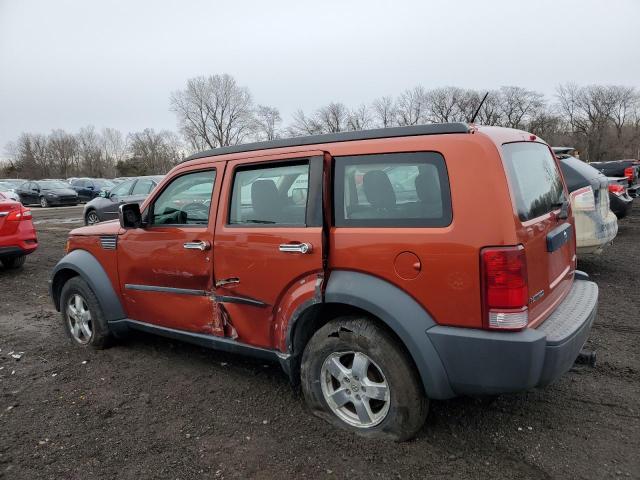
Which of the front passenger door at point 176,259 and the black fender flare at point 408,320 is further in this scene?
the front passenger door at point 176,259

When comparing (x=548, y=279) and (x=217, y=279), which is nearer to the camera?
(x=548, y=279)

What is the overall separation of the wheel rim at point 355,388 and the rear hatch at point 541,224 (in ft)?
2.99

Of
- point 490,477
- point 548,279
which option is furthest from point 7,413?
point 548,279

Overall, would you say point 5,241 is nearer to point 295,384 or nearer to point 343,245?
point 295,384

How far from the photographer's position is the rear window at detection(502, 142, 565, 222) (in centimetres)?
252

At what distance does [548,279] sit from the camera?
8.99 ft

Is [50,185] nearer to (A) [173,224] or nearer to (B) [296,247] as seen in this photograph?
(A) [173,224]

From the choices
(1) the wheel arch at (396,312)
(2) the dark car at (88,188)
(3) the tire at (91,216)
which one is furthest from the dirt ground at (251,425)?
(2) the dark car at (88,188)

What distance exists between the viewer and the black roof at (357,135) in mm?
2576

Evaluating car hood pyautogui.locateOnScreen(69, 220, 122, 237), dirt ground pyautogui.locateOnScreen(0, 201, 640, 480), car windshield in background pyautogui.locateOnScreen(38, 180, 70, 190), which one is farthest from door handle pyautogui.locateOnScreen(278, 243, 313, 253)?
car windshield in background pyautogui.locateOnScreen(38, 180, 70, 190)

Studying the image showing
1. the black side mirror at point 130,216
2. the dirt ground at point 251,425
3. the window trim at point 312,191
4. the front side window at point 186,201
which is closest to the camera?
the dirt ground at point 251,425

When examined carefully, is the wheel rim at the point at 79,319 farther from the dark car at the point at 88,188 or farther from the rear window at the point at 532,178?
the dark car at the point at 88,188

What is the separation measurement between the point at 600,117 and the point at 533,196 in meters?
79.5

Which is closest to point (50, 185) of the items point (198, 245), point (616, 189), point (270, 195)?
point (616, 189)
